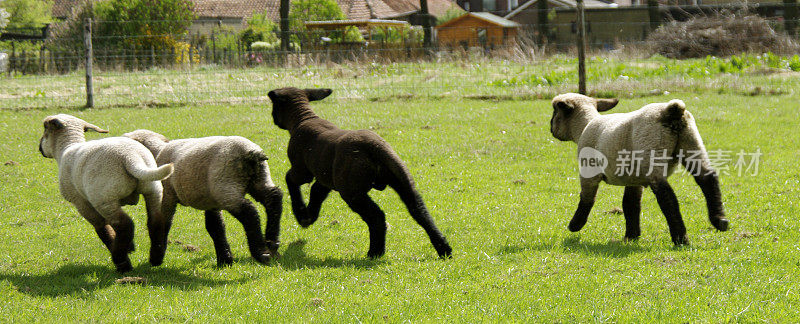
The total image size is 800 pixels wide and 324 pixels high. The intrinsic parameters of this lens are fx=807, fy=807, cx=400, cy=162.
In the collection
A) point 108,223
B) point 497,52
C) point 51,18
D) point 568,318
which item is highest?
point 51,18

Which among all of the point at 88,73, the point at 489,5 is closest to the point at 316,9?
the point at 489,5

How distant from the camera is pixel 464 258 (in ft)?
24.0

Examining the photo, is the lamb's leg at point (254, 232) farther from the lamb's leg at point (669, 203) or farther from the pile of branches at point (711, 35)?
the pile of branches at point (711, 35)

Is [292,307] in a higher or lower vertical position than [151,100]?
lower

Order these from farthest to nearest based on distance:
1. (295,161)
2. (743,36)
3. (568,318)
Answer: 1. (743,36)
2. (295,161)
3. (568,318)

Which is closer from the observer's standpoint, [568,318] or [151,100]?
[568,318]

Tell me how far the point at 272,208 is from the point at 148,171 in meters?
1.10

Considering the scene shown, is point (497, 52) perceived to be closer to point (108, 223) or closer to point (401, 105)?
point (401, 105)

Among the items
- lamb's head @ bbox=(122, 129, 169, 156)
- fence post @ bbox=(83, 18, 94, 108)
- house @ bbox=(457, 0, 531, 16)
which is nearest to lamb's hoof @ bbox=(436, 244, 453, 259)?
lamb's head @ bbox=(122, 129, 169, 156)

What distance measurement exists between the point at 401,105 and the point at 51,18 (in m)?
62.8

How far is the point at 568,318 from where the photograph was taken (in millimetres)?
5539

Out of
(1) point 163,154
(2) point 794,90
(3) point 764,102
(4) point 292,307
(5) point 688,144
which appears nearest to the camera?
(4) point 292,307

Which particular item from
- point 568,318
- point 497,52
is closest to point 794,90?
point 497,52

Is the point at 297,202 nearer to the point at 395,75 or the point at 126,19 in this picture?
the point at 395,75
